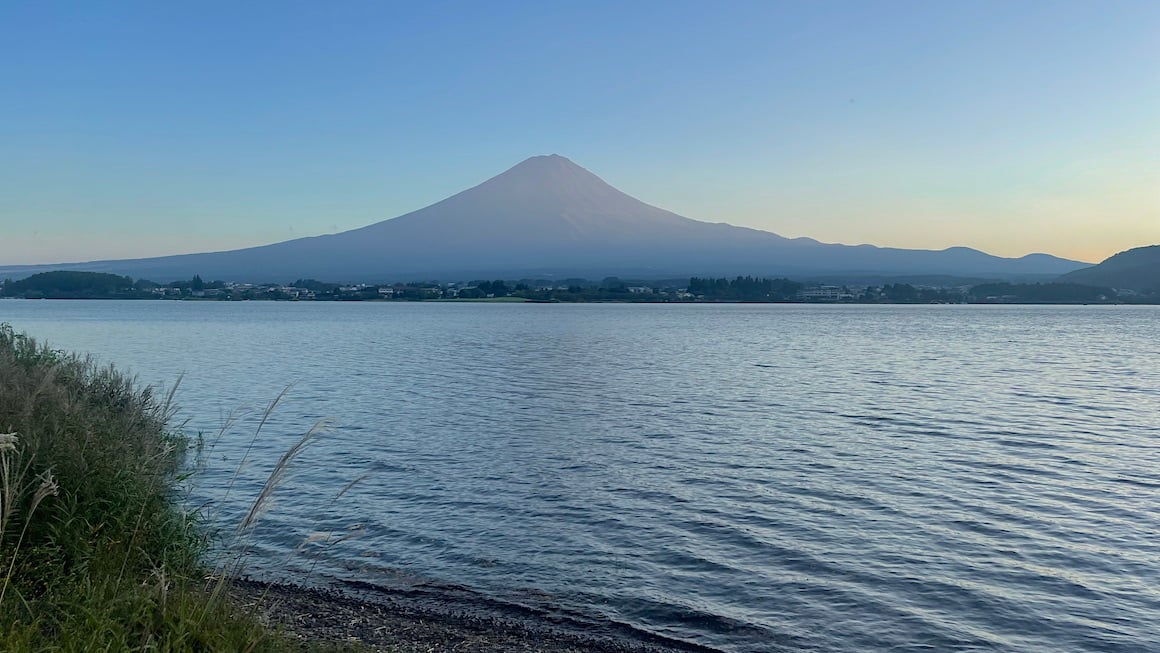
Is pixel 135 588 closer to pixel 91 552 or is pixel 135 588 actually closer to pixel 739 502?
pixel 91 552

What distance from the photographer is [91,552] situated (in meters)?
7.12

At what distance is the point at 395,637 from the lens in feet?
28.4

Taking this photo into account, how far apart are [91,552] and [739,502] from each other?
36.5ft

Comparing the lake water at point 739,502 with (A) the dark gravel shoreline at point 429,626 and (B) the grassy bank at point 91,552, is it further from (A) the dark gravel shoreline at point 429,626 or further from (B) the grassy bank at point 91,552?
(B) the grassy bank at point 91,552

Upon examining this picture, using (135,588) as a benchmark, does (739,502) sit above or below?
below

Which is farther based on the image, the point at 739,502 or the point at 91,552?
the point at 739,502

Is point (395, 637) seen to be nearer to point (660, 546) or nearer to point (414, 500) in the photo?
point (660, 546)

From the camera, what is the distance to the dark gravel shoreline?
858cm

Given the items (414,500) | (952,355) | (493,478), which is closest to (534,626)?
(414,500)

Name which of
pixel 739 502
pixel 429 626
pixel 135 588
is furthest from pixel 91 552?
pixel 739 502

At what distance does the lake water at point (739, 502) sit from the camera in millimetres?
10375

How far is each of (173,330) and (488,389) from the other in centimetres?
5805

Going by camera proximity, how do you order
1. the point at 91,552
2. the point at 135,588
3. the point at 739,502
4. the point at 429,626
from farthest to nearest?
1. the point at 739,502
2. the point at 429,626
3. the point at 91,552
4. the point at 135,588

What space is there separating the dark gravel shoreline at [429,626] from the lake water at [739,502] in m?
0.44
